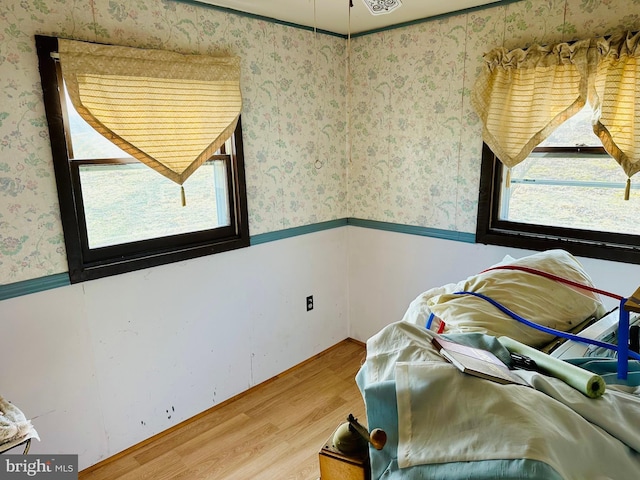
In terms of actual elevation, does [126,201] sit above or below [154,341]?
above

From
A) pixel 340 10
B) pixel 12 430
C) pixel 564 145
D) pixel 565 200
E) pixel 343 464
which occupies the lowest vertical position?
pixel 12 430

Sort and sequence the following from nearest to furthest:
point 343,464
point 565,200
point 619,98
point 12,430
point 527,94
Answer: point 343,464 → point 12,430 → point 619,98 → point 527,94 → point 565,200

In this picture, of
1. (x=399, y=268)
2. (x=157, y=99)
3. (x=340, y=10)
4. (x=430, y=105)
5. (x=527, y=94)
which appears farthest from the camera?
(x=399, y=268)

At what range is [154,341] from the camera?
94.6 inches

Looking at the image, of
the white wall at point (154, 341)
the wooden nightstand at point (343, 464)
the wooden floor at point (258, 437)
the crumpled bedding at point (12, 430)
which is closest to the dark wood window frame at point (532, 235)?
the white wall at point (154, 341)

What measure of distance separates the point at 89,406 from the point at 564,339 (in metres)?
2.15

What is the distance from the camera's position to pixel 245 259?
2777 mm

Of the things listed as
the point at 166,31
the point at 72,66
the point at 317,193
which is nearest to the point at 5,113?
the point at 72,66

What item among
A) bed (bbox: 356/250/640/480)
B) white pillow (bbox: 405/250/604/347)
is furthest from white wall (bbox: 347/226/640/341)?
bed (bbox: 356/250/640/480)

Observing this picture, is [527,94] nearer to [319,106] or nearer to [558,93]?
[558,93]

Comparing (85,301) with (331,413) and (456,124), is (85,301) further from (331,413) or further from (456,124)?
(456,124)

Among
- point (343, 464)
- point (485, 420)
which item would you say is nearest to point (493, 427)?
point (485, 420)

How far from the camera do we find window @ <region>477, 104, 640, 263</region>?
88.7 inches

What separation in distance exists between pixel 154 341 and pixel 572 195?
241cm
